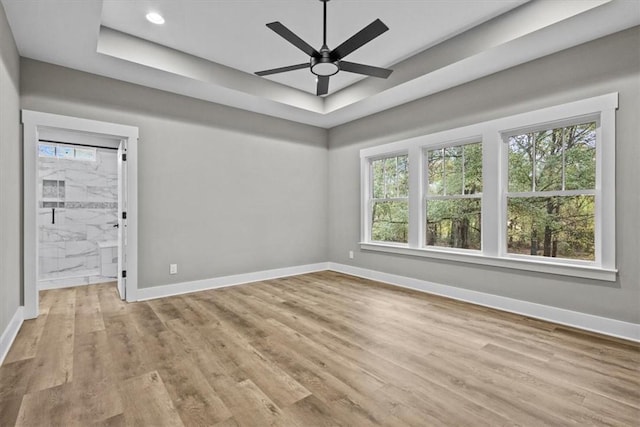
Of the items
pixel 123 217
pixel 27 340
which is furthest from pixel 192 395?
pixel 123 217

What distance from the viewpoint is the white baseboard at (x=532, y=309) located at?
9.07ft

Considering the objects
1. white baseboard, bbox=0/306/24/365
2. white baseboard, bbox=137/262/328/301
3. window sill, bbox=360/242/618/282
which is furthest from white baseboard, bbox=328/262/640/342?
white baseboard, bbox=0/306/24/365

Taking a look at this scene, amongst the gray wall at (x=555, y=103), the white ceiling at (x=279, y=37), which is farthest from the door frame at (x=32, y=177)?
the gray wall at (x=555, y=103)

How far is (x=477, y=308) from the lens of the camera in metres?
3.58

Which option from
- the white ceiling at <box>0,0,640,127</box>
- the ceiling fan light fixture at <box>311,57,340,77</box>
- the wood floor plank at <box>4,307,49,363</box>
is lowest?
the wood floor plank at <box>4,307,49,363</box>

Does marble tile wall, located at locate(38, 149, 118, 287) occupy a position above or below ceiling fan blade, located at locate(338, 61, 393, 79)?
below

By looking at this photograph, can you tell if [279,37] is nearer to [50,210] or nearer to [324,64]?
[324,64]

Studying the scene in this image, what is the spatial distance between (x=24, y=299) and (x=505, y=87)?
18.8 ft

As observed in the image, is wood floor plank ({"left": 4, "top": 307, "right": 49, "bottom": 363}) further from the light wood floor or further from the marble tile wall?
the marble tile wall

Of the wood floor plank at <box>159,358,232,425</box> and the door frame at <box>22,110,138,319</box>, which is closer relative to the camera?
the wood floor plank at <box>159,358,232,425</box>

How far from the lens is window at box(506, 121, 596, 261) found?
308cm

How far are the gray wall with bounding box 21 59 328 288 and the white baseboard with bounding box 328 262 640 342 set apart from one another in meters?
1.96

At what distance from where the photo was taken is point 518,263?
3.40 metres

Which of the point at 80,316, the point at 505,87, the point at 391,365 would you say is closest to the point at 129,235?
the point at 80,316
